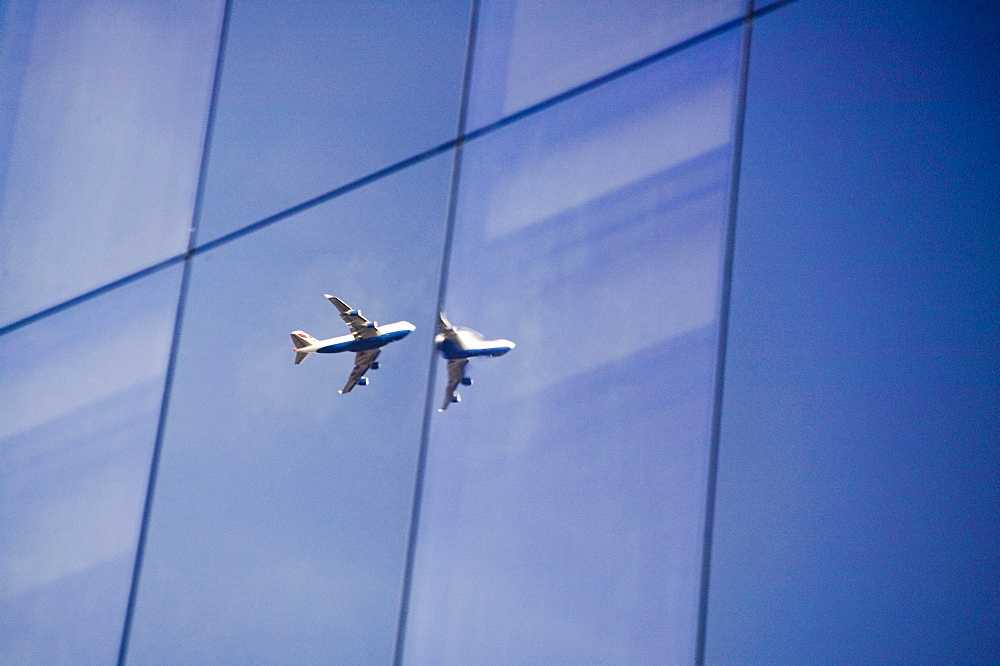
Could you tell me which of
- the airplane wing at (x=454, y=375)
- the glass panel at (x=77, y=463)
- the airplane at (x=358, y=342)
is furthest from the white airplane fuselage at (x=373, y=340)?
the glass panel at (x=77, y=463)

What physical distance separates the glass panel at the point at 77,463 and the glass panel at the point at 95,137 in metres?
0.19

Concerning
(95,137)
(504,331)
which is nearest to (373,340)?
(504,331)

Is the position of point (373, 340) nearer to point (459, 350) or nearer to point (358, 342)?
point (358, 342)

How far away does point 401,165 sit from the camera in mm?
4949

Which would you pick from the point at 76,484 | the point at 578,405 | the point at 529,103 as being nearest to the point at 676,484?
the point at 578,405

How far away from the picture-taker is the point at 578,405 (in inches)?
183

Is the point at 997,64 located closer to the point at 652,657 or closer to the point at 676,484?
the point at 676,484

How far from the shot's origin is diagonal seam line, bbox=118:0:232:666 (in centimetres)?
486

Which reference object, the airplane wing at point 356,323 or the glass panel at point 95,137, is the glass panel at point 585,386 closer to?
the airplane wing at point 356,323

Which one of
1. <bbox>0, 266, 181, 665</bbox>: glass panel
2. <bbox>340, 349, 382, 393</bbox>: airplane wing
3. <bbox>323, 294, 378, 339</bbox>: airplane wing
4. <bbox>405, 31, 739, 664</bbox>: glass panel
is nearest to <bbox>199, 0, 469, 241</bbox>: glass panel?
<bbox>405, 31, 739, 664</bbox>: glass panel

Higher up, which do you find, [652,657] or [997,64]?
[997,64]

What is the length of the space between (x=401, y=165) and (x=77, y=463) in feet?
6.60

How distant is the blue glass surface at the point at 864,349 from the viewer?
4.08 meters

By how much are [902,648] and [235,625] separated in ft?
Answer: 8.94
